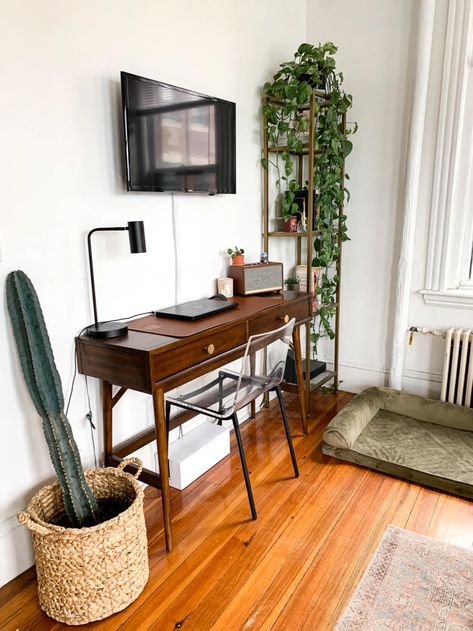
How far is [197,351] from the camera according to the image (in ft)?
5.94

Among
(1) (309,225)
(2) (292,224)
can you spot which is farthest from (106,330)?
(2) (292,224)

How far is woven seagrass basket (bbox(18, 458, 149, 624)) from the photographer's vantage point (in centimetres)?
146

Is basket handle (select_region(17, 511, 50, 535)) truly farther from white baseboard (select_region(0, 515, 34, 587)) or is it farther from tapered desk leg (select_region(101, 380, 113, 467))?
tapered desk leg (select_region(101, 380, 113, 467))

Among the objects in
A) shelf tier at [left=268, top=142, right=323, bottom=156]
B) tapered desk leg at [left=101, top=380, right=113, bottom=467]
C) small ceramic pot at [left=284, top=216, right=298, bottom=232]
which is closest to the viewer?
tapered desk leg at [left=101, top=380, right=113, bottom=467]

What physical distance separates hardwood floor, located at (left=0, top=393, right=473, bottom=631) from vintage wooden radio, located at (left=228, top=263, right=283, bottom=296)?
0.91 metres

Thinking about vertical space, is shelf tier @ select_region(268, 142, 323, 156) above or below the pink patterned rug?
above

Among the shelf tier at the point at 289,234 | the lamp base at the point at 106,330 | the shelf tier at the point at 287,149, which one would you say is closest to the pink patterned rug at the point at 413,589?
the lamp base at the point at 106,330

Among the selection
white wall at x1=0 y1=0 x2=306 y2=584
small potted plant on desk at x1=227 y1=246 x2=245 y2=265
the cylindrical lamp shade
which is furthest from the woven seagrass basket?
small potted plant on desk at x1=227 y1=246 x2=245 y2=265

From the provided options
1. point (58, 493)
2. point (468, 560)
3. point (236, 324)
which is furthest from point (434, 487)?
point (58, 493)

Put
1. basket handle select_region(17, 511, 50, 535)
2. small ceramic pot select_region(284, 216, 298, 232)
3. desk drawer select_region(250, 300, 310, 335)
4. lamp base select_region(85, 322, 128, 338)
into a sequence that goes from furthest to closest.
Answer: small ceramic pot select_region(284, 216, 298, 232) → desk drawer select_region(250, 300, 310, 335) → lamp base select_region(85, 322, 128, 338) → basket handle select_region(17, 511, 50, 535)

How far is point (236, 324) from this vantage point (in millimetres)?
2035

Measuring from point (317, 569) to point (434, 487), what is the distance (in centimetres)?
82

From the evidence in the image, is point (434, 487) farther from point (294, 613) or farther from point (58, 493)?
point (58, 493)

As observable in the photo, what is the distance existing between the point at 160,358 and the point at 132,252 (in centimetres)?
42
